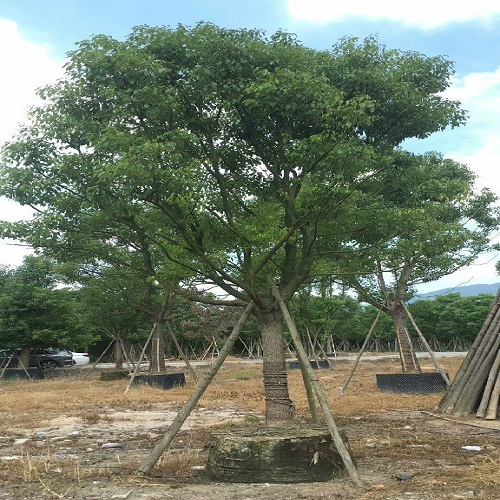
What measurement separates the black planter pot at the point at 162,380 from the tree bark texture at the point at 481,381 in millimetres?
9561

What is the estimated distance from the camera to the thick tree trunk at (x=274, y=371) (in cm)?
806

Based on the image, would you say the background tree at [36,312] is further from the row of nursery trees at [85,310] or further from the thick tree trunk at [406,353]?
the thick tree trunk at [406,353]

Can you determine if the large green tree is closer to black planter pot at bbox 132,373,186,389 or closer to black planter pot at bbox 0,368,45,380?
black planter pot at bbox 132,373,186,389

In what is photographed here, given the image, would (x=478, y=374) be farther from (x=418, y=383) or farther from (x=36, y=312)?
(x=36, y=312)

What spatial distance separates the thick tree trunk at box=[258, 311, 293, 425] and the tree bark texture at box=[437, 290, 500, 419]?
14.6 ft

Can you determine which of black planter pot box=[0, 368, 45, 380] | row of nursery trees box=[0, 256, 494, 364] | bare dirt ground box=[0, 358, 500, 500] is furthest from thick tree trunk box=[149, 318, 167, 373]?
black planter pot box=[0, 368, 45, 380]

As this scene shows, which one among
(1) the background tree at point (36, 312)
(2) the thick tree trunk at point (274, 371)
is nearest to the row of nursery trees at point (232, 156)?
(2) the thick tree trunk at point (274, 371)

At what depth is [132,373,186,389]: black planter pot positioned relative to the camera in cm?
1861

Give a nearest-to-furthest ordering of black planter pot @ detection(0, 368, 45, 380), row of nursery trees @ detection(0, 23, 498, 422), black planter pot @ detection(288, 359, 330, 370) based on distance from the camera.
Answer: row of nursery trees @ detection(0, 23, 498, 422) < black planter pot @ detection(0, 368, 45, 380) < black planter pot @ detection(288, 359, 330, 370)

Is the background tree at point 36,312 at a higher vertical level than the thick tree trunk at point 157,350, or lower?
higher

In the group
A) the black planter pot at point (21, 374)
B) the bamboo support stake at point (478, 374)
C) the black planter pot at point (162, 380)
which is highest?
the bamboo support stake at point (478, 374)

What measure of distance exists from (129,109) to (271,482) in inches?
203

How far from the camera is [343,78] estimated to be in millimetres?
8742

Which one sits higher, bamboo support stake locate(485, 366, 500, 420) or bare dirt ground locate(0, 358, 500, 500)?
bamboo support stake locate(485, 366, 500, 420)
